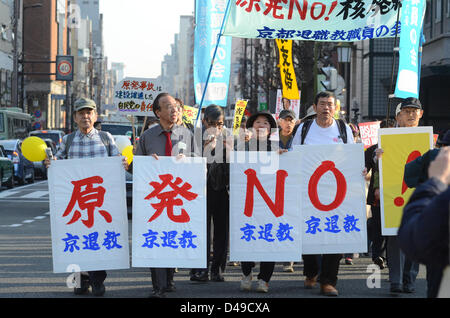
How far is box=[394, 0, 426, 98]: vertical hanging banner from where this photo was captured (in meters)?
8.99

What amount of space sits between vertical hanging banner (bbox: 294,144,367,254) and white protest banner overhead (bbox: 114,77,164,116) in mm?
10130

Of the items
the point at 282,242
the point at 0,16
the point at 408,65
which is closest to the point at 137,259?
the point at 282,242

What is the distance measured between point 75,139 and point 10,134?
32868 mm

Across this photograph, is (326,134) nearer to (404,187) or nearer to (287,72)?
(404,187)

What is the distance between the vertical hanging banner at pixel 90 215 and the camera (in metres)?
7.68

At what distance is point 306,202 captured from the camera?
26.0 feet

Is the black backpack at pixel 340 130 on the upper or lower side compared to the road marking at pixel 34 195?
upper

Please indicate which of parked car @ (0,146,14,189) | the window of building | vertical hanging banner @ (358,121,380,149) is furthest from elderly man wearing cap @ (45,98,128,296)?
the window of building

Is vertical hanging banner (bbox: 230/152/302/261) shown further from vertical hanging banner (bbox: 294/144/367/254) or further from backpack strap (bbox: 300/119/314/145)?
backpack strap (bbox: 300/119/314/145)

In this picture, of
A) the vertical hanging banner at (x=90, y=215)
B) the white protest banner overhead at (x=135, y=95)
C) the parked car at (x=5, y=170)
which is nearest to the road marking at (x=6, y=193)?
the parked car at (x=5, y=170)

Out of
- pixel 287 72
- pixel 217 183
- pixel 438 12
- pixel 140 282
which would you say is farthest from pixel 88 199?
pixel 438 12

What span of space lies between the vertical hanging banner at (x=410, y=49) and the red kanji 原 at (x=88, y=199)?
3422mm

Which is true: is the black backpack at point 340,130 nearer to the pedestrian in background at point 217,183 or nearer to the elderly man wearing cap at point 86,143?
the pedestrian in background at point 217,183

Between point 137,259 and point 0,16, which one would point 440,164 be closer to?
point 137,259
